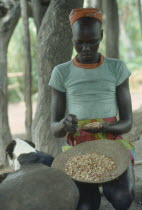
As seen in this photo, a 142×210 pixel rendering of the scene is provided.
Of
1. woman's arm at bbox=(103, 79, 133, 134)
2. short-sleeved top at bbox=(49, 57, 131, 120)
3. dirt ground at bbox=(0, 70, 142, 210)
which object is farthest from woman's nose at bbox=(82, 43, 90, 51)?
dirt ground at bbox=(0, 70, 142, 210)

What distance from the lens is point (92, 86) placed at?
8.91 feet

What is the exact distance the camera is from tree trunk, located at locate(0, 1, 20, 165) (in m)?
5.30

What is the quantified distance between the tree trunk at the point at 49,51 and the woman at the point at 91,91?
1332 millimetres

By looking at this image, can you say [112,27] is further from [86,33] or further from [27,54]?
[86,33]

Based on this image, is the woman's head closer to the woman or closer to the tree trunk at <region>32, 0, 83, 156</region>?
the woman

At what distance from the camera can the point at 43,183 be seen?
2.18 meters

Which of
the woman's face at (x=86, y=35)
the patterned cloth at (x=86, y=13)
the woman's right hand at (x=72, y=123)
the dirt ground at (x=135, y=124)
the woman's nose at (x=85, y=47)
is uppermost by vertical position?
the patterned cloth at (x=86, y=13)

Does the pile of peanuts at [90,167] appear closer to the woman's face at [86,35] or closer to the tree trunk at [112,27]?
the woman's face at [86,35]

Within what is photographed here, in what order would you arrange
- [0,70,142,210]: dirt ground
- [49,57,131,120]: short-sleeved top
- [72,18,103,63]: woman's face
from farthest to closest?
[0,70,142,210]: dirt ground
[49,57,131,120]: short-sleeved top
[72,18,103,63]: woman's face

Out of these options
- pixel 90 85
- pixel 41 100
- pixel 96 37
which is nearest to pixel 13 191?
pixel 90 85

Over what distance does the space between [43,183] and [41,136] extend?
219 cm

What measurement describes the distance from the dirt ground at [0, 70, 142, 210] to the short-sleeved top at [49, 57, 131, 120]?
2.69ft

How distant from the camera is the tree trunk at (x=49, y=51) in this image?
3.98 meters

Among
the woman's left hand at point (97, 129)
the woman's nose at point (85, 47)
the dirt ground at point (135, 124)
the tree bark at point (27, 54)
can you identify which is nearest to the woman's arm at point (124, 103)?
the woman's left hand at point (97, 129)
